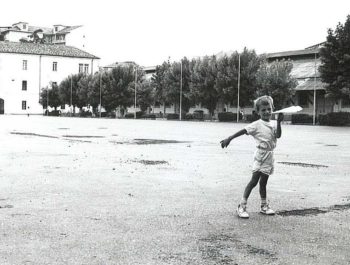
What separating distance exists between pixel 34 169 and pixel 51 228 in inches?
221

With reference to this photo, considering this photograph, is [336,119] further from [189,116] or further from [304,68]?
[189,116]

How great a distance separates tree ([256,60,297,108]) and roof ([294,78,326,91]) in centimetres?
216

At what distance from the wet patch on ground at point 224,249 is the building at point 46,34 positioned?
112m

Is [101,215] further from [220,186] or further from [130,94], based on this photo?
[130,94]

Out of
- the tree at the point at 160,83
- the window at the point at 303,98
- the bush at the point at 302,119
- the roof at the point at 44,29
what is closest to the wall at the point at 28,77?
the roof at the point at 44,29

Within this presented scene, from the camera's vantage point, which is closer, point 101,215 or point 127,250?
point 127,250

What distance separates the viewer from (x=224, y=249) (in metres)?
5.12

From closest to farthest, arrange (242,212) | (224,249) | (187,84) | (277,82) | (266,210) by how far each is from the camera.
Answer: (224,249) < (242,212) < (266,210) < (277,82) < (187,84)

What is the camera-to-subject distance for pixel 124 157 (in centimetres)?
1421

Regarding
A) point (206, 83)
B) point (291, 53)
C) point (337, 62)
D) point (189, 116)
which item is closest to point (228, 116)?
point (206, 83)

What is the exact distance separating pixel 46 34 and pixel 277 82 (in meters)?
86.2

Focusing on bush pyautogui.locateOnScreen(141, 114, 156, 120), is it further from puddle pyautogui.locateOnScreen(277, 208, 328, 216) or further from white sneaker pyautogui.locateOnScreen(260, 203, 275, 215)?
white sneaker pyautogui.locateOnScreen(260, 203, 275, 215)

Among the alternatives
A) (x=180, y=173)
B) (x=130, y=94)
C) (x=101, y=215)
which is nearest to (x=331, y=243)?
(x=101, y=215)

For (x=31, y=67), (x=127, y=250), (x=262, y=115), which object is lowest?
(x=127, y=250)
